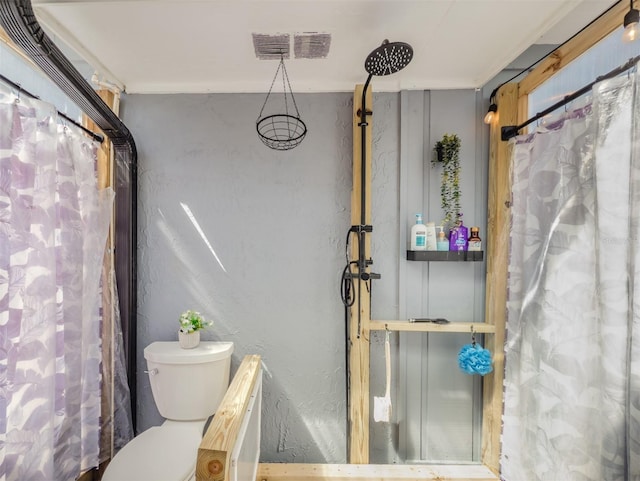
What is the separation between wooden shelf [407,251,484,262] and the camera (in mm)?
1501

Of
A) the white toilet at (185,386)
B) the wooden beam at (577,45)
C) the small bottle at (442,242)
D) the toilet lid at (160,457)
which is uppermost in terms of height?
the wooden beam at (577,45)

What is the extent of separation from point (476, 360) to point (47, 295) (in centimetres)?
187

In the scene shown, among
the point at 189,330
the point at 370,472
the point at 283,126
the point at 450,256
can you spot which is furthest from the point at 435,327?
the point at 283,126

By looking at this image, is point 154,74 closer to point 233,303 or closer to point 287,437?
point 233,303

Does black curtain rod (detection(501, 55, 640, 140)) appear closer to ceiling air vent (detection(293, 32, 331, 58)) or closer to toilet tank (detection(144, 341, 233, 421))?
ceiling air vent (detection(293, 32, 331, 58))

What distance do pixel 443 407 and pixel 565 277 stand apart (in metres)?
0.97

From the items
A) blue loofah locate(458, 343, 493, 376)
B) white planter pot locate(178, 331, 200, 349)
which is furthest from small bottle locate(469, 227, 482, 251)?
white planter pot locate(178, 331, 200, 349)

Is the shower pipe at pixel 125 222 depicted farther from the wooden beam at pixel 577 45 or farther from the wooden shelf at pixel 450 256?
the wooden beam at pixel 577 45

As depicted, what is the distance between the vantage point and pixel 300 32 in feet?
4.13

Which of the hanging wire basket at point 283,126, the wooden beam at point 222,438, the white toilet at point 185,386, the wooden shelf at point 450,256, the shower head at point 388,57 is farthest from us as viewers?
the hanging wire basket at point 283,126

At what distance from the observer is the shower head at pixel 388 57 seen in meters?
1.12

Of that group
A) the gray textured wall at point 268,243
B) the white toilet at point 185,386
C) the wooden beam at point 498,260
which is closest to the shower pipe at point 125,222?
the gray textured wall at point 268,243

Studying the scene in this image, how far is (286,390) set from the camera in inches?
64.8

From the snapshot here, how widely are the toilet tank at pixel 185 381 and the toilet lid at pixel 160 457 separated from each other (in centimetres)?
8
